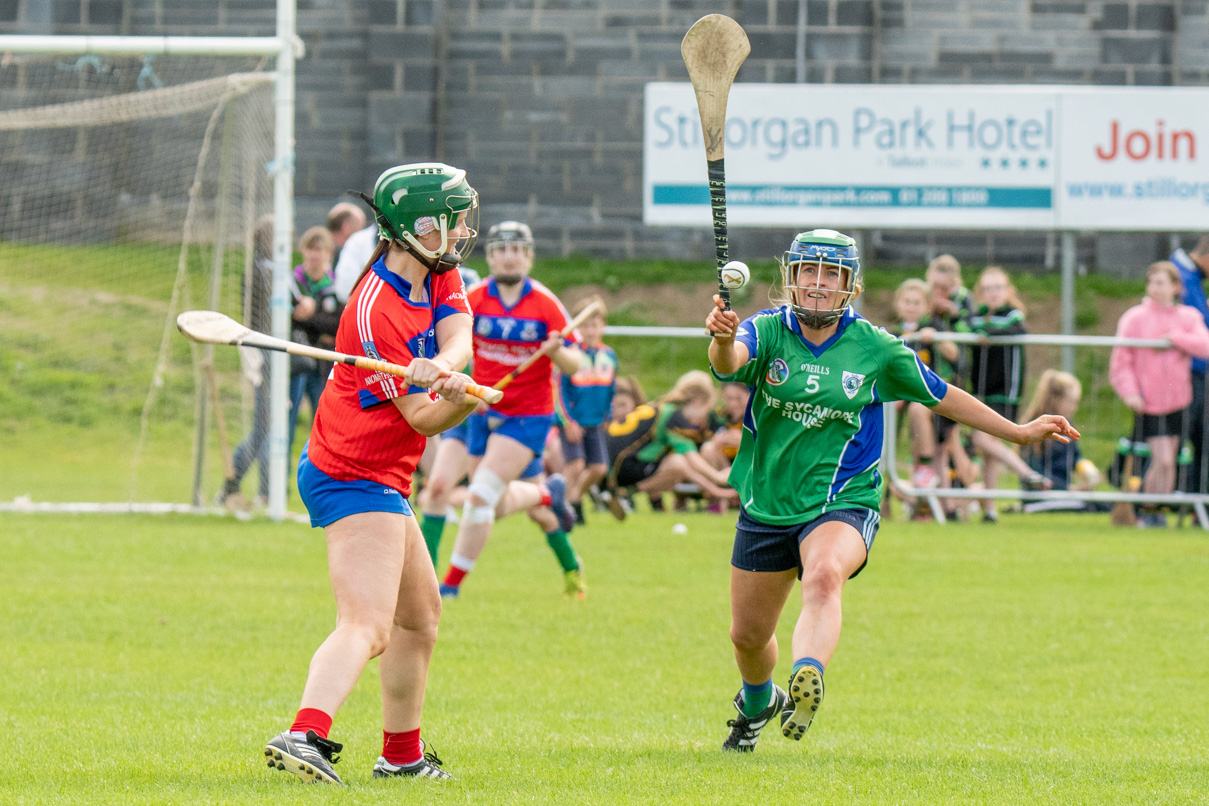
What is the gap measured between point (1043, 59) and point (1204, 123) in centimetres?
413

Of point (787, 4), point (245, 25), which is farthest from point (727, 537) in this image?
point (245, 25)

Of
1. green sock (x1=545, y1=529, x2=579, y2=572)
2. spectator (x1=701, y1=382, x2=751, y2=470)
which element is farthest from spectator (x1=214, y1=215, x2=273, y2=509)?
green sock (x1=545, y1=529, x2=579, y2=572)

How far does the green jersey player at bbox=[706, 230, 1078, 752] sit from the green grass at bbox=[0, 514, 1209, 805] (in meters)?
0.62

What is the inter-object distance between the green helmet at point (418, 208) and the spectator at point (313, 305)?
787cm

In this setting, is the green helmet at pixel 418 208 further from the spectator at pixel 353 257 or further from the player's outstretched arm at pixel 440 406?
the spectator at pixel 353 257

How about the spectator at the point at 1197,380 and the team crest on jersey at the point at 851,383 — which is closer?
the team crest on jersey at the point at 851,383

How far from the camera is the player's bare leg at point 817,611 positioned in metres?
4.69

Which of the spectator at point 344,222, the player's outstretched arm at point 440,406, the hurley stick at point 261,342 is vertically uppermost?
the spectator at point 344,222

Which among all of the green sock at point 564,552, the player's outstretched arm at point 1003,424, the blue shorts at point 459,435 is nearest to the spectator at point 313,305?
the blue shorts at point 459,435

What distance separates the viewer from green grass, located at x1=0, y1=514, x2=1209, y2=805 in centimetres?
479

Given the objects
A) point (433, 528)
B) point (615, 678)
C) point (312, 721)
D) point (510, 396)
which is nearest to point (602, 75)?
point (510, 396)

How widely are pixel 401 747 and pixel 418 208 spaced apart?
167cm

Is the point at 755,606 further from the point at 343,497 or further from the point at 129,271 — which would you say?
the point at 129,271

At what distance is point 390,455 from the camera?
4672 mm
